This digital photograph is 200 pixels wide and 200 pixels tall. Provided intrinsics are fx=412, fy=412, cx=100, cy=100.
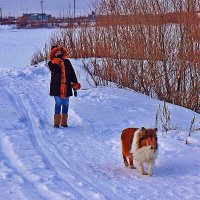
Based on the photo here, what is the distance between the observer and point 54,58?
809 cm

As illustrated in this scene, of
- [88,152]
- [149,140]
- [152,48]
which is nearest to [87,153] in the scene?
[88,152]

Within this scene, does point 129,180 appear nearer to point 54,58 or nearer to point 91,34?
point 54,58

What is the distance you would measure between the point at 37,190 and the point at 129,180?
1233 mm

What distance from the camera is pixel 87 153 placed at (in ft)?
21.4

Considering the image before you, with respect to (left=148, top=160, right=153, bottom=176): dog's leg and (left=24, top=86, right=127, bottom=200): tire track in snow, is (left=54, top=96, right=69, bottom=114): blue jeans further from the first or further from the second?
(left=148, top=160, right=153, bottom=176): dog's leg

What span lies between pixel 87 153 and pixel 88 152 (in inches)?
2.5

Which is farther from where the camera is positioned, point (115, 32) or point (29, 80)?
point (29, 80)

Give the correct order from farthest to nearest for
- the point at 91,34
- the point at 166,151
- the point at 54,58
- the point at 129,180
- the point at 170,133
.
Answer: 1. the point at 91,34
2. the point at 54,58
3. the point at 170,133
4. the point at 166,151
5. the point at 129,180

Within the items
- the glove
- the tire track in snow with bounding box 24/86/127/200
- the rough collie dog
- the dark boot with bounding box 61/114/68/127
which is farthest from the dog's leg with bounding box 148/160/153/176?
the glove

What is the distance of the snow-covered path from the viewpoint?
4887 mm

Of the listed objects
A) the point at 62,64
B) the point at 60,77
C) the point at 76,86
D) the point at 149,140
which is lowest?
the point at 149,140

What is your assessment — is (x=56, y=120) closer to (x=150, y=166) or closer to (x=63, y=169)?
(x=63, y=169)

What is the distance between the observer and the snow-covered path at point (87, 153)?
4887 mm

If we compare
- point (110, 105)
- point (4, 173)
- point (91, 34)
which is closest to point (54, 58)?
point (110, 105)
